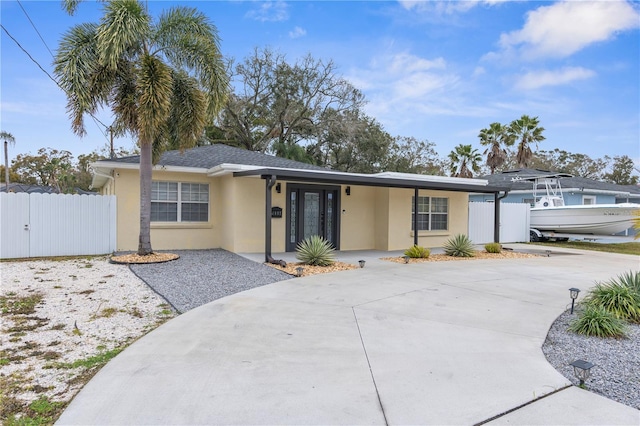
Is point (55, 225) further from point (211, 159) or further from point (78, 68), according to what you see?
point (211, 159)

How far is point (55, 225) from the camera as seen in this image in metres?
10.6

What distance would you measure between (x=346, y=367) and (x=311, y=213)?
9169 millimetres

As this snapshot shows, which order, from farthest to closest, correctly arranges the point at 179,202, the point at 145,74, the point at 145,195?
the point at 179,202 < the point at 145,195 < the point at 145,74

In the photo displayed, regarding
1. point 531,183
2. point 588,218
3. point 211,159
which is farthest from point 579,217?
point 211,159

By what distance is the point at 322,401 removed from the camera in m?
2.89

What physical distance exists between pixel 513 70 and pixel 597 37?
13.1 feet

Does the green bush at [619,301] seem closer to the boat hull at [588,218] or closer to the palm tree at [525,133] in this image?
the boat hull at [588,218]

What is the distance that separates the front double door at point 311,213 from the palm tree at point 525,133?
67.3 ft

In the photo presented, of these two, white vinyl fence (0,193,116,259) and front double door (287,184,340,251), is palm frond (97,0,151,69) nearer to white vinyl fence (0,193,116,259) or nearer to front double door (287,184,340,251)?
white vinyl fence (0,193,116,259)

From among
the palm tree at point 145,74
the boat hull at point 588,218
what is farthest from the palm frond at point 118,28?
the boat hull at point 588,218

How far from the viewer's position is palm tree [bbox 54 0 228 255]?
8609 millimetres

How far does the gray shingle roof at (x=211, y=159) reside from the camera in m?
11.9

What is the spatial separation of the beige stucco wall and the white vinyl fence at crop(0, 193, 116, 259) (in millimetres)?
422

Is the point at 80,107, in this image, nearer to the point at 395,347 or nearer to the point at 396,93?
the point at 395,347
